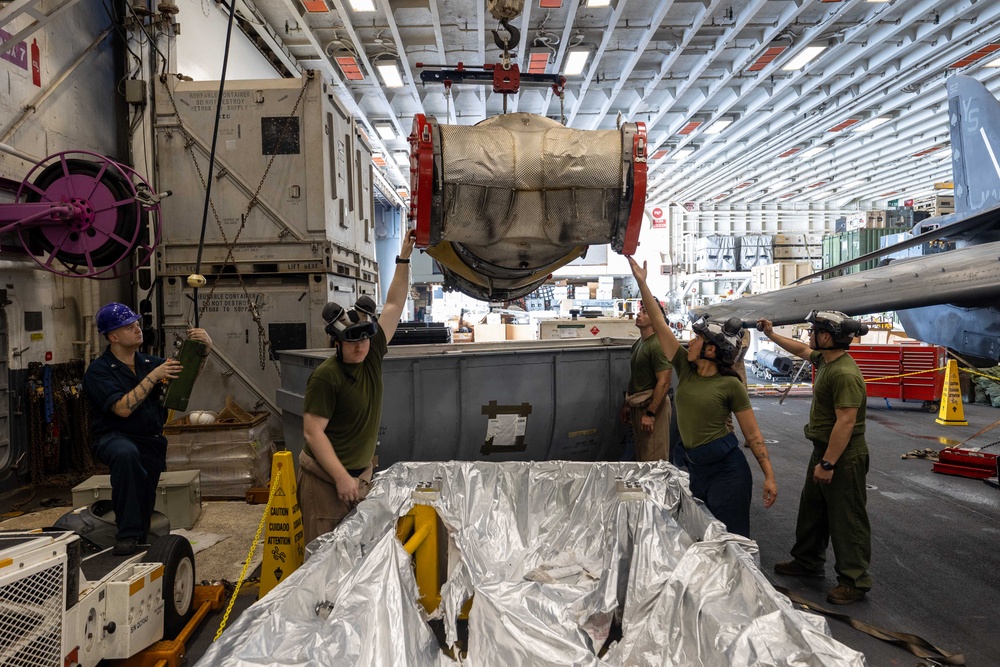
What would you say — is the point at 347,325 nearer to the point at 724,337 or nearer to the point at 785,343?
the point at 724,337

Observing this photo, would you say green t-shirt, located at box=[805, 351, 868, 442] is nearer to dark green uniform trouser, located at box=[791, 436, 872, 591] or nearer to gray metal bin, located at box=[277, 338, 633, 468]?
dark green uniform trouser, located at box=[791, 436, 872, 591]

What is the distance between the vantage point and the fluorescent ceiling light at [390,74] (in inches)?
446

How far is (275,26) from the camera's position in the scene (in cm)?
1012

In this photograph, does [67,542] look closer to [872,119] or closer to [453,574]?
[453,574]

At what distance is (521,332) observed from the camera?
46.9 ft

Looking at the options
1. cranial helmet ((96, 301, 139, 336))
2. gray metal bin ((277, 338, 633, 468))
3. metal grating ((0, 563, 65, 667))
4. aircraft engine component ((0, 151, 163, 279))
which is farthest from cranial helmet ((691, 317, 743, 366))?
aircraft engine component ((0, 151, 163, 279))

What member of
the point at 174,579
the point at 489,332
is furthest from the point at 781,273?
the point at 174,579

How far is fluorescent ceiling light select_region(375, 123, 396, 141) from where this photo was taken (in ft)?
49.0

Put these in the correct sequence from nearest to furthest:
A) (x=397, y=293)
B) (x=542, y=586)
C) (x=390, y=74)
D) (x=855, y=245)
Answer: (x=542, y=586), (x=397, y=293), (x=390, y=74), (x=855, y=245)

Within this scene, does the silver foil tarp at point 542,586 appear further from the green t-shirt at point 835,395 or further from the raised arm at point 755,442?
the green t-shirt at point 835,395

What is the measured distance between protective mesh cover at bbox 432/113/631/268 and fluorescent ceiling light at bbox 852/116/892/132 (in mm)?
14919

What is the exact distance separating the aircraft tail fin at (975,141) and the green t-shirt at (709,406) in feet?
22.4

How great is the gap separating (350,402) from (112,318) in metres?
1.77

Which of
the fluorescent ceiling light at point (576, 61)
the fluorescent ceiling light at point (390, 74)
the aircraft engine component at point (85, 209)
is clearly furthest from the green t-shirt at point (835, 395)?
the fluorescent ceiling light at point (390, 74)
